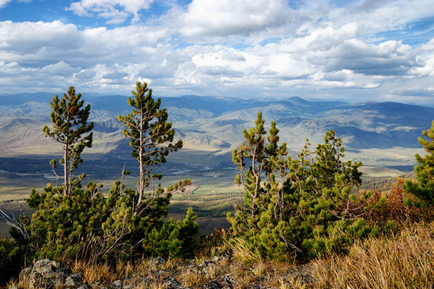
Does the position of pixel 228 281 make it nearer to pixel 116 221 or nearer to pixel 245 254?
pixel 245 254

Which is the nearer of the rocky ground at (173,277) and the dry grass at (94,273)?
the rocky ground at (173,277)

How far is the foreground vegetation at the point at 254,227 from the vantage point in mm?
6199

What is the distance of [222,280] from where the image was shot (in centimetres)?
629

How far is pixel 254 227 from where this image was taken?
8445 millimetres

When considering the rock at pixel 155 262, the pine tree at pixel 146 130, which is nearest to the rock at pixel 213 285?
the rock at pixel 155 262

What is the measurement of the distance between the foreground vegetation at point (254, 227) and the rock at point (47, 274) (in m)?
0.64

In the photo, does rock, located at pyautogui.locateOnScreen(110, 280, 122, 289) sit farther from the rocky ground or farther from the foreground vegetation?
the foreground vegetation

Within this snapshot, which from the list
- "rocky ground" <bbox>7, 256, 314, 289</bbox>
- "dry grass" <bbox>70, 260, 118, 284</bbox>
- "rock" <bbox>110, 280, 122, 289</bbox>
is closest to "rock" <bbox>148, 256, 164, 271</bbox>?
"rocky ground" <bbox>7, 256, 314, 289</bbox>

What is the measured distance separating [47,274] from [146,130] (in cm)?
693

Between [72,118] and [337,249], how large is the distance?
14046 mm

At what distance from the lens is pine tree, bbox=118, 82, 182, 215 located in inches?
457

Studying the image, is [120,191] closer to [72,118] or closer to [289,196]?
[72,118]

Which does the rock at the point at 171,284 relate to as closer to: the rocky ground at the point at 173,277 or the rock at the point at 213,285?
the rocky ground at the point at 173,277

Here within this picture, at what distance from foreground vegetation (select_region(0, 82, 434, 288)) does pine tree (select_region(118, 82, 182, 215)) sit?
0.18ft
